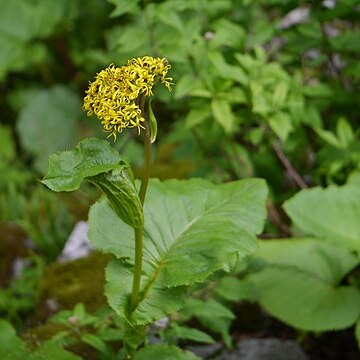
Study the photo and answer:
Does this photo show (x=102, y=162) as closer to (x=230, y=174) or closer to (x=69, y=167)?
(x=69, y=167)

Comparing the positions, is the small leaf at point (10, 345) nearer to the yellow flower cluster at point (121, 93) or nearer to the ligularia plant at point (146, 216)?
→ the ligularia plant at point (146, 216)

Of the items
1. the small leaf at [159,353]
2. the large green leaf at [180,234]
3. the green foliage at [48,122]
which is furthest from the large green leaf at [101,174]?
the green foliage at [48,122]

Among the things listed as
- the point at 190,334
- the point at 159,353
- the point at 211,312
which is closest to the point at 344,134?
the point at 211,312

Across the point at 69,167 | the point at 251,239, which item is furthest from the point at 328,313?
the point at 69,167

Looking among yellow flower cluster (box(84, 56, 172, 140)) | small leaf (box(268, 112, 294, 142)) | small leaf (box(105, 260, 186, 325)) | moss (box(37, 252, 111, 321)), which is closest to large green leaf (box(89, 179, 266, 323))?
small leaf (box(105, 260, 186, 325))

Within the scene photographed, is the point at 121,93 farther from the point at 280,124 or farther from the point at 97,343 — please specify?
the point at 280,124

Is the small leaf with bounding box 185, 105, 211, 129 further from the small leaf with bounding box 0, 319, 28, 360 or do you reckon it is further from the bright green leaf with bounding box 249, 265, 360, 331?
the small leaf with bounding box 0, 319, 28, 360
